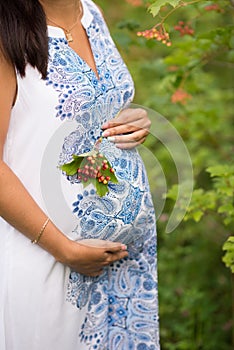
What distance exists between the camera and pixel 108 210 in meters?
2.00

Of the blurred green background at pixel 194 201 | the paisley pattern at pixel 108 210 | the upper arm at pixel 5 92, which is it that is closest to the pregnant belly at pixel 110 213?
Result: the paisley pattern at pixel 108 210

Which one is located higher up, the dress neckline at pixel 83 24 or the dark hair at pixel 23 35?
the dark hair at pixel 23 35

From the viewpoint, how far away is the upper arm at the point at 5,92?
179 centimetres

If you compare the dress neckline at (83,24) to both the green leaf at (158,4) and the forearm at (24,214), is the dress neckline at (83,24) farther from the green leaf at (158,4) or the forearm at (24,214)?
the forearm at (24,214)

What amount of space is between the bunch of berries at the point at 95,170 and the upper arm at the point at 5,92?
0.22 meters

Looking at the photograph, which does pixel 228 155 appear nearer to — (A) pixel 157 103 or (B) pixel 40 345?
(A) pixel 157 103

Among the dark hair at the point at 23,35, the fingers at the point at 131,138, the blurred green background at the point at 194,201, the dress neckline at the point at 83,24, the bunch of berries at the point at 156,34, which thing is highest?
the dark hair at the point at 23,35

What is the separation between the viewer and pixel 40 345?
195 centimetres

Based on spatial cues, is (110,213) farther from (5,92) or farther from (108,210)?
(5,92)

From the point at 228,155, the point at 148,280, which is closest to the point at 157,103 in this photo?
the point at 228,155

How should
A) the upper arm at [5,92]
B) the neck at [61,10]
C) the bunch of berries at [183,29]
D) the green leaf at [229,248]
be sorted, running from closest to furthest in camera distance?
the upper arm at [5,92]
the neck at [61,10]
the green leaf at [229,248]
the bunch of berries at [183,29]

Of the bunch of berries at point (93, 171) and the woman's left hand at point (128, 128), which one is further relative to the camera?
the woman's left hand at point (128, 128)

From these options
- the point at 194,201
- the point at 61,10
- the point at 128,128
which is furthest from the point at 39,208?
the point at 194,201

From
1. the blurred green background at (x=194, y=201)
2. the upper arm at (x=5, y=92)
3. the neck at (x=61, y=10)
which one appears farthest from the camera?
the blurred green background at (x=194, y=201)
